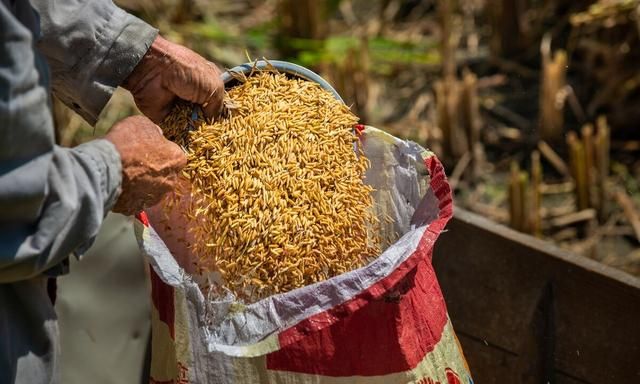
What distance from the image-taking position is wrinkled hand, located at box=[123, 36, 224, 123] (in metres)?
1.64

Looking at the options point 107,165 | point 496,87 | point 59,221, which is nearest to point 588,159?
point 496,87

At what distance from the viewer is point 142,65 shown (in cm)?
165

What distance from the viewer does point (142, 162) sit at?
4.63 feet

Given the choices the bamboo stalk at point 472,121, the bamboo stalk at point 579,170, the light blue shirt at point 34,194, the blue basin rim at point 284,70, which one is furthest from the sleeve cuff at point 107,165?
the bamboo stalk at point 472,121

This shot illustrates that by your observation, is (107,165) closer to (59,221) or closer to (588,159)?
(59,221)

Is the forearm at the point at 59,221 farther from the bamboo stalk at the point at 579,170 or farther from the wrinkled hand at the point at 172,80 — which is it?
the bamboo stalk at the point at 579,170

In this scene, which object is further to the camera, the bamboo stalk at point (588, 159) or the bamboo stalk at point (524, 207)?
the bamboo stalk at point (588, 159)

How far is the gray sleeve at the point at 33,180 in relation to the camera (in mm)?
1159

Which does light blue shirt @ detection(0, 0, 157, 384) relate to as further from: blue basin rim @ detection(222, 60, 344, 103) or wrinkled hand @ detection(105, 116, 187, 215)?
blue basin rim @ detection(222, 60, 344, 103)

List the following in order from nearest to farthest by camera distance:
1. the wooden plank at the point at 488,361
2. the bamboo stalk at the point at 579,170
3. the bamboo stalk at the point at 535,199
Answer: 1. the wooden plank at the point at 488,361
2. the bamboo stalk at the point at 535,199
3. the bamboo stalk at the point at 579,170

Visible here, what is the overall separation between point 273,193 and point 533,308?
77 cm

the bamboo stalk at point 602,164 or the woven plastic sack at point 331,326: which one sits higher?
the woven plastic sack at point 331,326

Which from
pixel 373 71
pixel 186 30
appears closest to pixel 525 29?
pixel 373 71

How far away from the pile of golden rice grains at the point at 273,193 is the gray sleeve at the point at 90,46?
0.44ft
